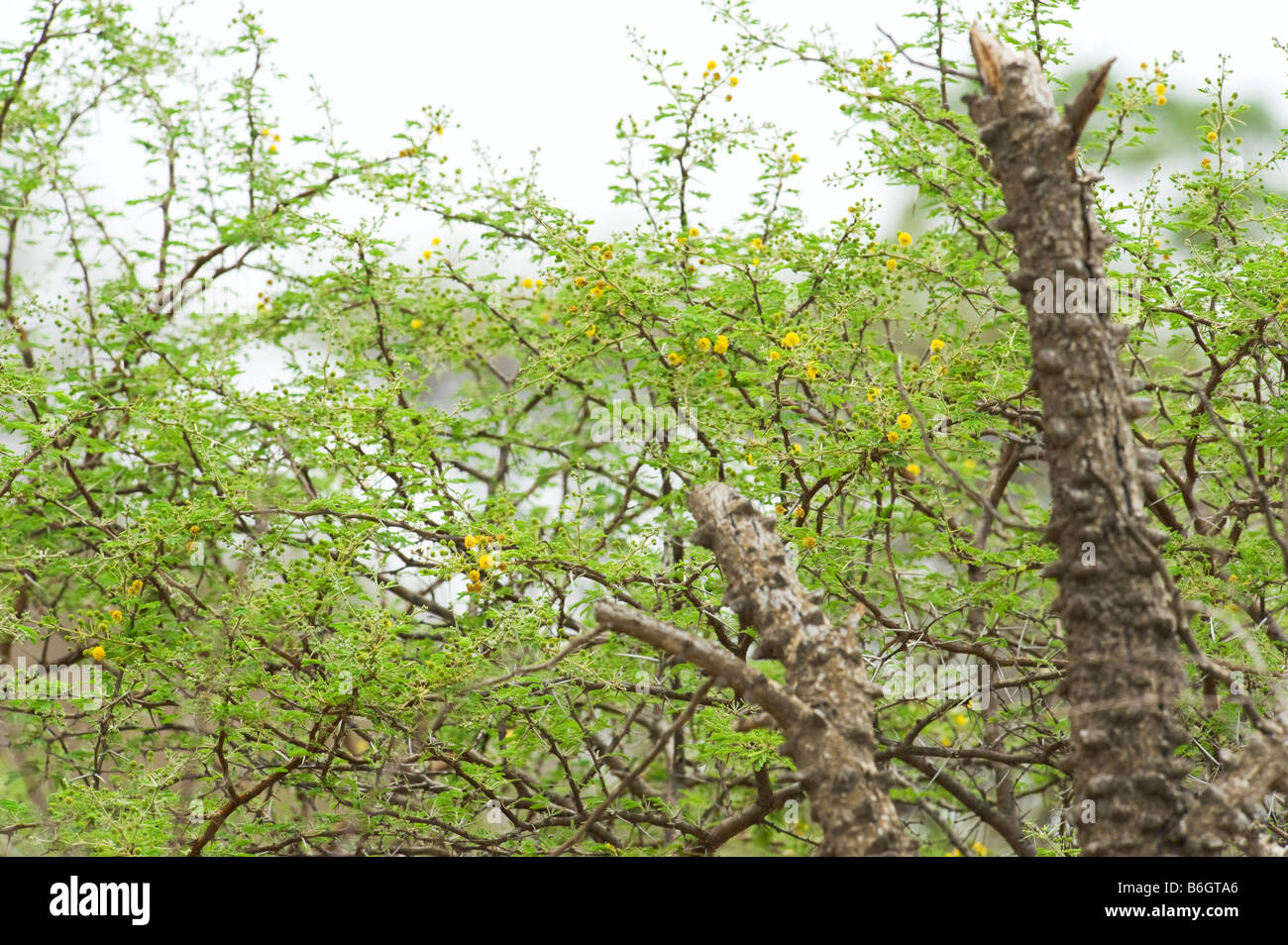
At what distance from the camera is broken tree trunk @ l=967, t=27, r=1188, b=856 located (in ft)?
7.45

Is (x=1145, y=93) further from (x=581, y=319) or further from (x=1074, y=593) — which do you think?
(x=1074, y=593)

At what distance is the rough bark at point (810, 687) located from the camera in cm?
240

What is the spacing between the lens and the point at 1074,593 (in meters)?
2.35

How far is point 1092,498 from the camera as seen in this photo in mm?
2326

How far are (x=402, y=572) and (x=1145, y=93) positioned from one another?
3539 mm

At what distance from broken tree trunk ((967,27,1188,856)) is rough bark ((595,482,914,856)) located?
16.5 inches

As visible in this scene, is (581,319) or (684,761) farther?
(684,761)

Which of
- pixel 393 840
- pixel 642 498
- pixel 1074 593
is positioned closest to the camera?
pixel 1074 593

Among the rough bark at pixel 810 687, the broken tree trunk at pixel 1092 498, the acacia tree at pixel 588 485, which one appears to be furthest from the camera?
the acacia tree at pixel 588 485

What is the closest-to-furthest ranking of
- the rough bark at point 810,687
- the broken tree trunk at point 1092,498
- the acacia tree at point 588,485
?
the broken tree trunk at point 1092,498 → the rough bark at point 810,687 → the acacia tree at point 588,485

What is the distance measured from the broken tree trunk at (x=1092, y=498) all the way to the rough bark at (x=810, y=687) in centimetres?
42
